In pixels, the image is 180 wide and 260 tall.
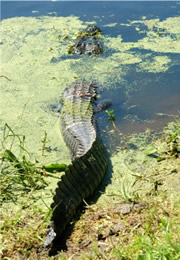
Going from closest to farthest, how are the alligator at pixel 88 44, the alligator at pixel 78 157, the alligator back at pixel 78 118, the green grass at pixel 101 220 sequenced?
the green grass at pixel 101 220 < the alligator at pixel 78 157 < the alligator back at pixel 78 118 < the alligator at pixel 88 44

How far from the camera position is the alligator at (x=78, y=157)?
2691mm

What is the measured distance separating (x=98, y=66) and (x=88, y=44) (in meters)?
0.84


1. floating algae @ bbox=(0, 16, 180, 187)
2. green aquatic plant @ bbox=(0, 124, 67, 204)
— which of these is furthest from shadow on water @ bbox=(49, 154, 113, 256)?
floating algae @ bbox=(0, 16, 180, 187)

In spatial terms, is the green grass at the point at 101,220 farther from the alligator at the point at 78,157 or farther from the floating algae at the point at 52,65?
the floating algae at the point at 52,65

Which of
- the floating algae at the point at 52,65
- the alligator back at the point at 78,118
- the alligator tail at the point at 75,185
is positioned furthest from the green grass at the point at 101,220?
the floating algae at the point at 52,65

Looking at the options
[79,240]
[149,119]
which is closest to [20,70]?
[149,119]

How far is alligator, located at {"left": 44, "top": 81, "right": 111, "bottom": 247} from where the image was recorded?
8.83 feet

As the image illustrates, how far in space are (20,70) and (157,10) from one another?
4.53 m

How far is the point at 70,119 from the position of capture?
4.36 metres

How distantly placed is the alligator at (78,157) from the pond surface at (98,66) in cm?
20

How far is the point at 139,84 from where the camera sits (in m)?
5.53

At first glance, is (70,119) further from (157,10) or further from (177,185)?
(157,10)

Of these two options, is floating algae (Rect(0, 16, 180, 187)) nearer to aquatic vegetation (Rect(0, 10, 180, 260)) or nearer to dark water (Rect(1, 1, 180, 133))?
aquatic vegetation (Rect(0, 10, 180, 260))

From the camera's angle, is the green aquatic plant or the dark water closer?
the green aquatic plant
